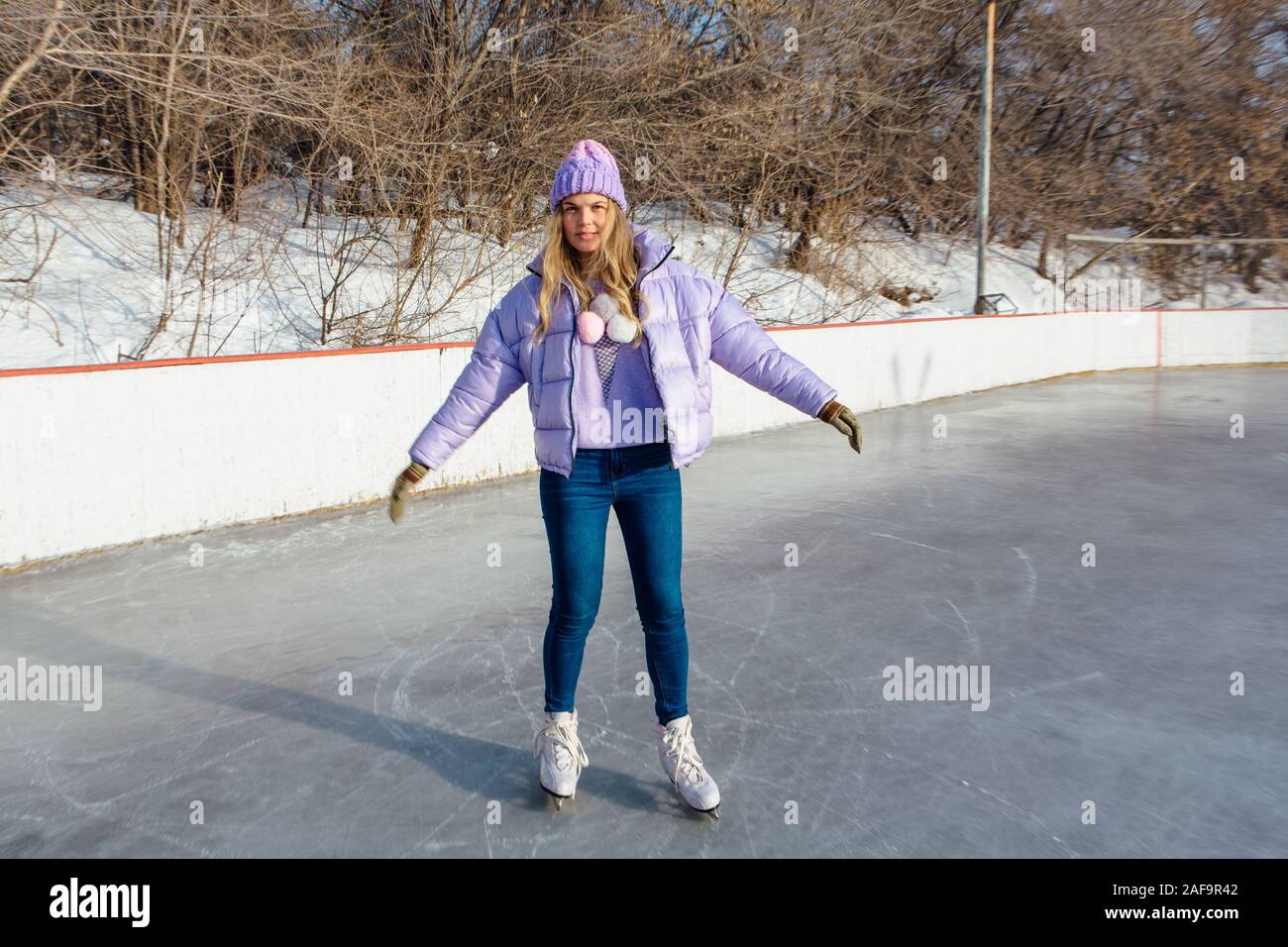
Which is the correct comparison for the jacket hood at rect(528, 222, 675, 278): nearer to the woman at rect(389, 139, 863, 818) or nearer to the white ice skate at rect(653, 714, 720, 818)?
the woman at rect(389, 139, 863, 818)

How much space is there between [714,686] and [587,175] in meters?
1.74

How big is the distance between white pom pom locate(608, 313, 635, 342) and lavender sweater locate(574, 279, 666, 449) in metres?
0.05

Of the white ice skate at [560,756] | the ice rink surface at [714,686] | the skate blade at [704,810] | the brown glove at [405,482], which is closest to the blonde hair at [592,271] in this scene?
the brown glove at [405,482]

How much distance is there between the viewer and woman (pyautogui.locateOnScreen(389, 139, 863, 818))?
2.33 meters

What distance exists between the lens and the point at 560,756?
8.27ft

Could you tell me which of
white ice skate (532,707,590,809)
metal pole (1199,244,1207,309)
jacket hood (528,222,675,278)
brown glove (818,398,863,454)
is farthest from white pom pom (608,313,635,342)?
metal pole (1199,244,1207,309)

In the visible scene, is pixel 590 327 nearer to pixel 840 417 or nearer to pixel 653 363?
pixel 653 363

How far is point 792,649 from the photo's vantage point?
3.68m

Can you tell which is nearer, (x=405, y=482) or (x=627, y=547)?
(x=627, y=547)

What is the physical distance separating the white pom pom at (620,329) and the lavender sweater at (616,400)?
0.16 feet

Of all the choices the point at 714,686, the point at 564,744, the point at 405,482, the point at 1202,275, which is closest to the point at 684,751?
the point at 564,744

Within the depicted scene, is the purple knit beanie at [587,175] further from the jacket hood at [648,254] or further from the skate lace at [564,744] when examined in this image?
the skate lace at [564,744]

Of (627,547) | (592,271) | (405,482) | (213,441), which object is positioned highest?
(592,271)

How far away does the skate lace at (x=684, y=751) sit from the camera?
247 cm
